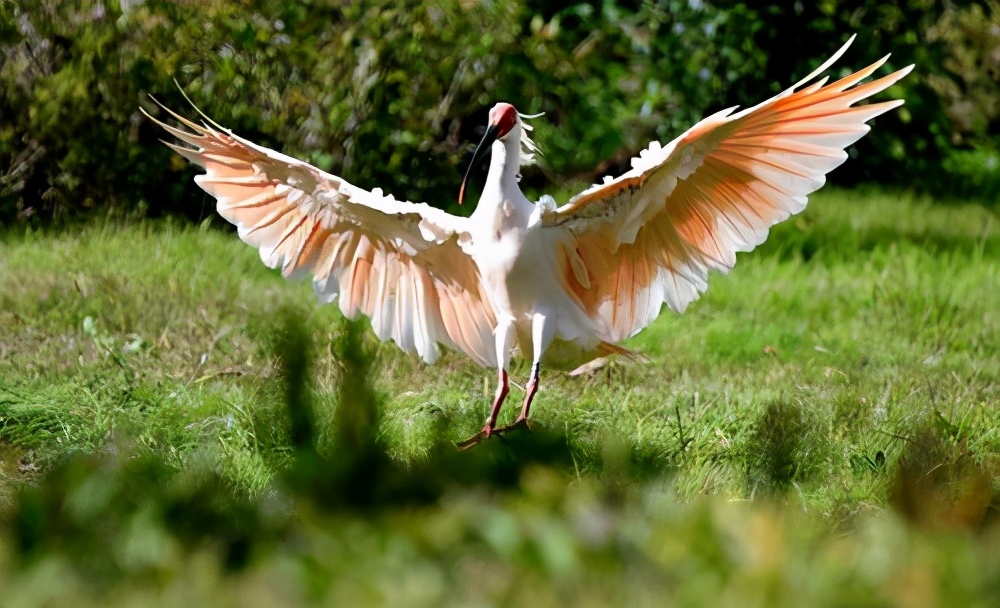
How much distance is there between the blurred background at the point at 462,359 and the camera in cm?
200

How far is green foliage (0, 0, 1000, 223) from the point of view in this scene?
687 cm

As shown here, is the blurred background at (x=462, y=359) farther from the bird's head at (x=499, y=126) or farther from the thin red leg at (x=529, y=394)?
the bird's head at (x=499, y=126)

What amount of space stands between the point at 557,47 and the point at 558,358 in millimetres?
3692

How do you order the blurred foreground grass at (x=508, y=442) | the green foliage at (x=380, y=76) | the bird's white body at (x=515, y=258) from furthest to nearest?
the green foliage at (x=380, y=76) → the bird's white body at (x=515, y=258) → the blurred foreground grass at (x=508, y=442)

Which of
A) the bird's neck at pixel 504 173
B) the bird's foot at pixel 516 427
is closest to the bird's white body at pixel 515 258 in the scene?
the bird's neck at pixel 504 173

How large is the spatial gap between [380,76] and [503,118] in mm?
3012

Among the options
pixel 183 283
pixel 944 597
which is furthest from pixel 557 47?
pixel 944 597

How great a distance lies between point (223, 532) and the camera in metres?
2.19

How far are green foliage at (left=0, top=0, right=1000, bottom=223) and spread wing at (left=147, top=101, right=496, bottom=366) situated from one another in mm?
2514

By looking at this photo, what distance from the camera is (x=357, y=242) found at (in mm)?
4551

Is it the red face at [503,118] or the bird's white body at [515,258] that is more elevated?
the red face at [503,118]

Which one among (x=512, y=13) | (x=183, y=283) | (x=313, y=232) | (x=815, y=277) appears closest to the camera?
(x=313, y=232)

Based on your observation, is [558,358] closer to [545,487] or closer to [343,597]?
[545,487]

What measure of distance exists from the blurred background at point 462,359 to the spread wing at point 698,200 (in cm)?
51
